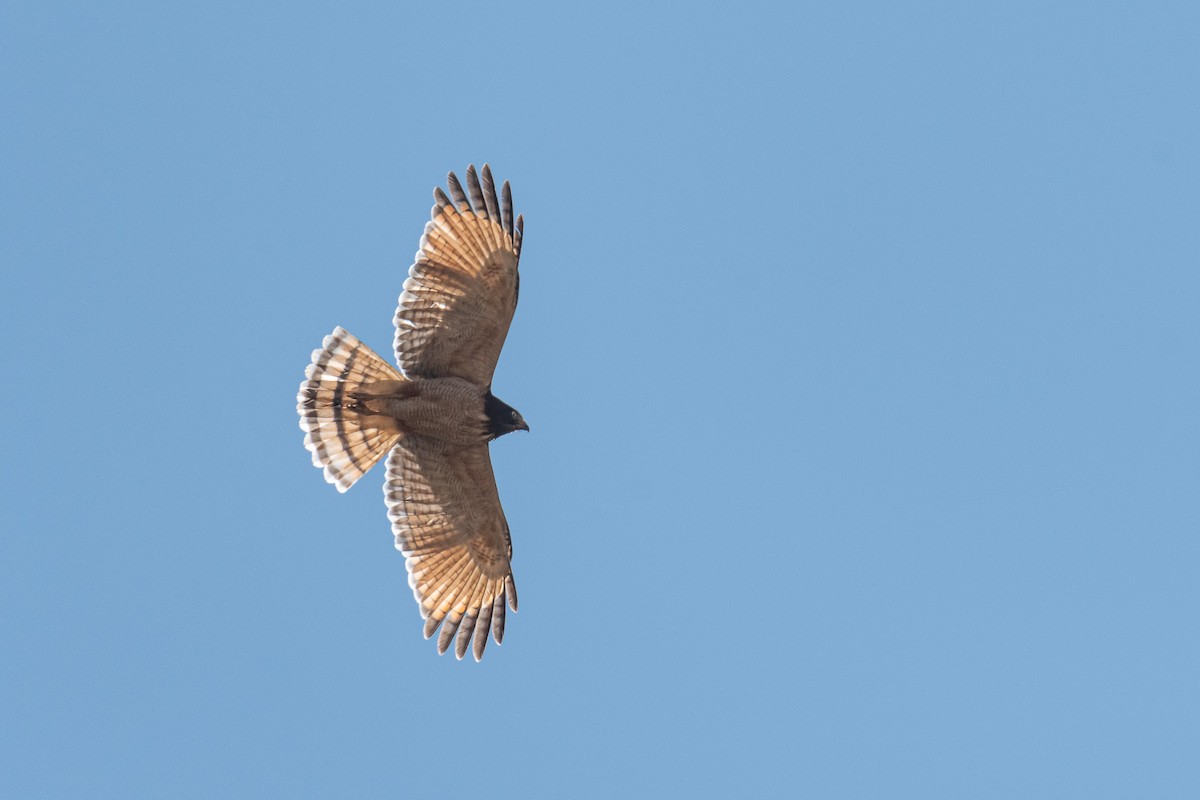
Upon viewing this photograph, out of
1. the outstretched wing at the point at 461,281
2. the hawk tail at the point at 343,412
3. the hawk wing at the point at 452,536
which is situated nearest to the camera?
the outstretched wing at the point at 461,281

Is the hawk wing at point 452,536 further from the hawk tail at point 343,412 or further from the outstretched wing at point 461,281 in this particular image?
the outstretched wing at point 461,281

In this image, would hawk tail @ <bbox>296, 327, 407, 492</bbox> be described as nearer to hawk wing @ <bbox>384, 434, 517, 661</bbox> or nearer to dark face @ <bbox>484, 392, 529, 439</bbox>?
hawk wing @ <bbox>384, 434, 517, 661</bbox>

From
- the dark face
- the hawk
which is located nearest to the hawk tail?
the hawk

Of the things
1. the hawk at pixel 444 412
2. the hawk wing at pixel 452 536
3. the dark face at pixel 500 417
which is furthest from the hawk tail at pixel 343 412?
the dark face at pixel 500 417

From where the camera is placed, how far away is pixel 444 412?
1608 centimetres

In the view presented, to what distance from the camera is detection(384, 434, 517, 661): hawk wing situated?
54.9 feet

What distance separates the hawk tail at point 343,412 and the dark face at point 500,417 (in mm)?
960

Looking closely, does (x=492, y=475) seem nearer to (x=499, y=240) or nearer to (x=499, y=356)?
(x=499, y=356)

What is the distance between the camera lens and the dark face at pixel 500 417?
52.9 ft

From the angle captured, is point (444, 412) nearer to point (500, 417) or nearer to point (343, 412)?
point (500, 417)

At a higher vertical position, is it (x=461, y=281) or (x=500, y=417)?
(x=461, y=281)

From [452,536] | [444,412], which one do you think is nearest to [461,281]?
[444,412]

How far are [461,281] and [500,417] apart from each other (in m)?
1.47

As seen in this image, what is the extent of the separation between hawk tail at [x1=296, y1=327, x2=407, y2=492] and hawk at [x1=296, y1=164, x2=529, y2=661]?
1 centimetres
